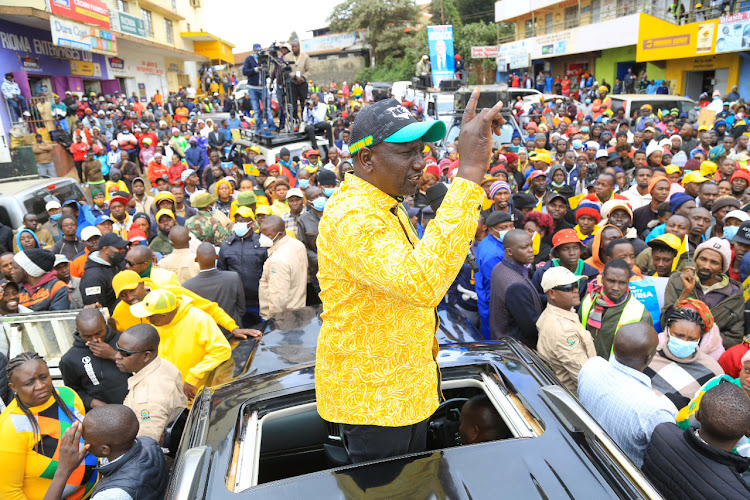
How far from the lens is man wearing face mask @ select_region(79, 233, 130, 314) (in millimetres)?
4781

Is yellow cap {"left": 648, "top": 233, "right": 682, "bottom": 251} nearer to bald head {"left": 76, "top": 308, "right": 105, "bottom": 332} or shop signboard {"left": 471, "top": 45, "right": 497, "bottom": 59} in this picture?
bald head {"left": 76, "top": 308, "right": 105, "bottom": 332}

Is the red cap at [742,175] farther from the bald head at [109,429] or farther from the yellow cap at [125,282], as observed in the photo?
the bald head at [109,429]

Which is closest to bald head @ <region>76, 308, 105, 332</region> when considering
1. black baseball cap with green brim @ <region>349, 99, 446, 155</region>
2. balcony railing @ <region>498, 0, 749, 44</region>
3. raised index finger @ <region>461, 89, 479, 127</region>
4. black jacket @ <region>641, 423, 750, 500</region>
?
black baseball cap with green brim @ <region>349, 99, 446, 155</region>

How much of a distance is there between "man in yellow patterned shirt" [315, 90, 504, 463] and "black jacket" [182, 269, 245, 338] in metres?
2.94

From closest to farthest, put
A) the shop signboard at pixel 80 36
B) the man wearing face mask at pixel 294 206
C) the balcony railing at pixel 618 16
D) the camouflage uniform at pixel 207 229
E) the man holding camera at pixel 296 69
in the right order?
the camouflage uniform at pixel 207 229
the man wearing face mask at pixel 294 206
the man holding camera at pixel 296 69
the shop signboard at pixel 80 36
the balcony railing at pixel 618 16

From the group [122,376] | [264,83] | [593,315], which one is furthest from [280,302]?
[264,83]

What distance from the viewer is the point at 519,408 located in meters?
2.09

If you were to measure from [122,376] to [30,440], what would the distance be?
2.57 feet

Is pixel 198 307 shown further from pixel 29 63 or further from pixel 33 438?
pixel 29 63

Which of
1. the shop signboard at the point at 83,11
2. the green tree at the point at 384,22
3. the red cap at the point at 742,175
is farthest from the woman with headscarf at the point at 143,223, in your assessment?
the green tree at the point at 384,22

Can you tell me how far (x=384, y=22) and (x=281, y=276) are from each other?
44.3 metres

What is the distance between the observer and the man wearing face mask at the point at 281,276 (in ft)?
15.6

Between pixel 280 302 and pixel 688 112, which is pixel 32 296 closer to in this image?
pixel 280 302

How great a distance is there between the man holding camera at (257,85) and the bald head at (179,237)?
6823 mm
